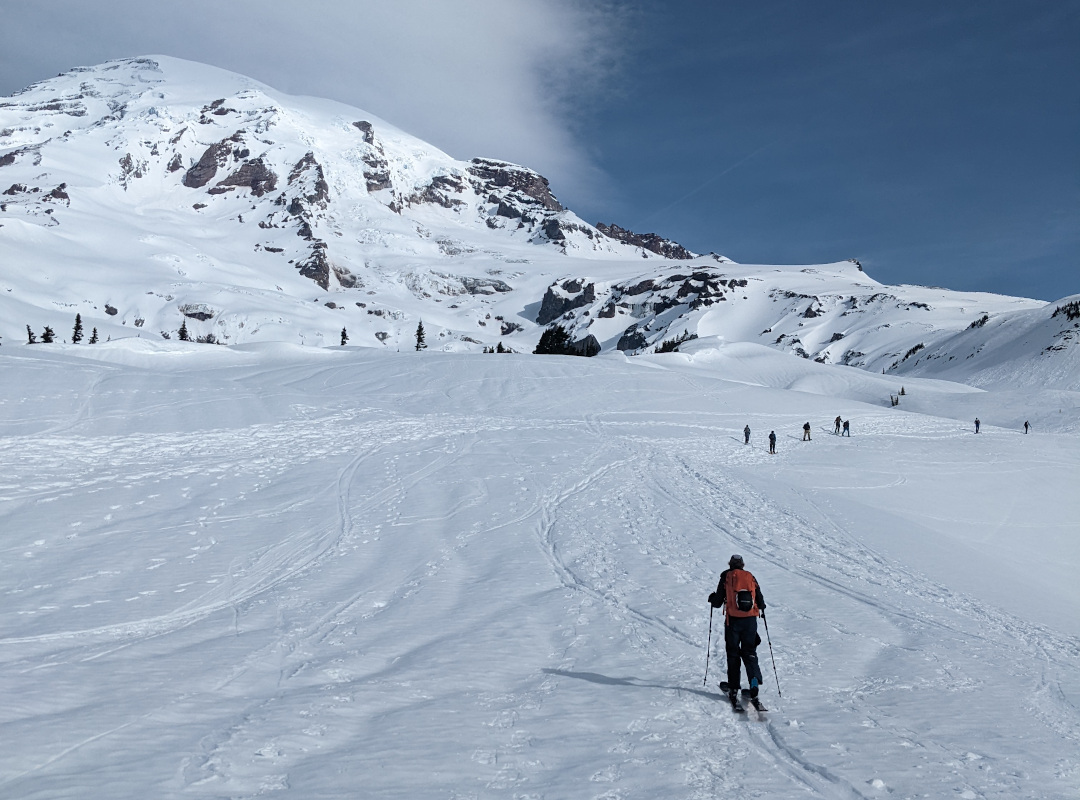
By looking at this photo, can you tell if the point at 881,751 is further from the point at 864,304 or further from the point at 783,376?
the point at 864,304

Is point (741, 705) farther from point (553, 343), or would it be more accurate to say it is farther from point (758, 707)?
point (553, 343)

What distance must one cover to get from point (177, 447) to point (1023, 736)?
25335 mm

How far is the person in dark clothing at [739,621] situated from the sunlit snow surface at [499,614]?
0.49 metres

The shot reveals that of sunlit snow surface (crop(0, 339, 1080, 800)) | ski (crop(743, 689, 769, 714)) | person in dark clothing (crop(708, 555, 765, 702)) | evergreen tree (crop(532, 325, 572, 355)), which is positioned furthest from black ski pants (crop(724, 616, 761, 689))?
evergreen tree (crop(532, 325, 572, 355))

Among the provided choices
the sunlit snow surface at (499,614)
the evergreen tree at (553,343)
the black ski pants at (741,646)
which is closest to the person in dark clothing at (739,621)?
the black ski pants at (741,646)

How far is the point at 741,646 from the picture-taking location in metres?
7.41

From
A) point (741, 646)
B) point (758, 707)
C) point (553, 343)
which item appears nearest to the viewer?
point (758, 707)

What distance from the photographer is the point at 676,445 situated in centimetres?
3102

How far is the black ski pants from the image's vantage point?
7.17 metres

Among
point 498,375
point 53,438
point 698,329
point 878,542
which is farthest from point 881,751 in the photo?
point 698,329

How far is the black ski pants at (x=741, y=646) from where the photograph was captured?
717cm

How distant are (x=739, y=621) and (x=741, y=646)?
0.28m

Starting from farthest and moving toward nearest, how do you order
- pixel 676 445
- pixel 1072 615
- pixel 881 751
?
pixel 676 445 < pixel 1072 615 < pixel 881 751

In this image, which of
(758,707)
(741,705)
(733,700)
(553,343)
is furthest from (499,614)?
(553,343)
